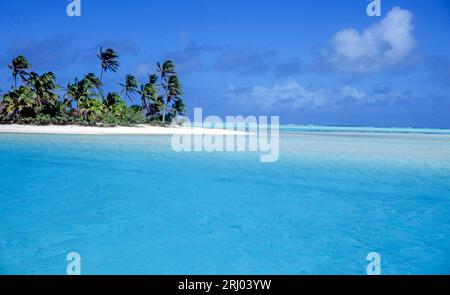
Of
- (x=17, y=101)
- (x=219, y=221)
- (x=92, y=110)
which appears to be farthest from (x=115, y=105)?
(x=219, y=221)

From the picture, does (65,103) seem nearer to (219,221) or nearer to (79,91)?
(79,91)

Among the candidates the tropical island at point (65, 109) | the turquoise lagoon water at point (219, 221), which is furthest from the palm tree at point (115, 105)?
the turquoise lagoon water at point (219, 221)

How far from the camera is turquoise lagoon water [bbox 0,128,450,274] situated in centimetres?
375

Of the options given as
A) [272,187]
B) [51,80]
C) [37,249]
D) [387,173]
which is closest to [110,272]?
[37,249]

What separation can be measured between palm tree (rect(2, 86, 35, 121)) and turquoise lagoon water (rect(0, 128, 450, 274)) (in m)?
21.3

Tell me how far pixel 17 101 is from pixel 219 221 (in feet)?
94.5

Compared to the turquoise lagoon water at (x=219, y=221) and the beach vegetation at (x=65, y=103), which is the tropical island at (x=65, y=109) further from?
the turquoise lagoon water at (x=219, y=221)

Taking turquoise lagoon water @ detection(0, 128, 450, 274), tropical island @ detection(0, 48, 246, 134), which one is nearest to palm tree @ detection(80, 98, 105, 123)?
tropical island @ detection(0, 48, 246, 134)

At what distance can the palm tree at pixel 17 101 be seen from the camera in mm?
27844

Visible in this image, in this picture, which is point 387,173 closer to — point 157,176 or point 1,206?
point 157,176

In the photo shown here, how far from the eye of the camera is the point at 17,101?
27.9m

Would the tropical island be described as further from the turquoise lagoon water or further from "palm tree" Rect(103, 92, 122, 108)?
the turquoise lagoon water

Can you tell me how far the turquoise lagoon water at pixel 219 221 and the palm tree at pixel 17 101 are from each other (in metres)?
21.3

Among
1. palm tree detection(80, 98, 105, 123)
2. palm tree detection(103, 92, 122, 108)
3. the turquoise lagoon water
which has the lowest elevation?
the turquoise lagoon water
